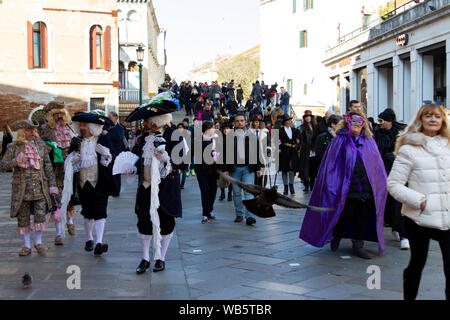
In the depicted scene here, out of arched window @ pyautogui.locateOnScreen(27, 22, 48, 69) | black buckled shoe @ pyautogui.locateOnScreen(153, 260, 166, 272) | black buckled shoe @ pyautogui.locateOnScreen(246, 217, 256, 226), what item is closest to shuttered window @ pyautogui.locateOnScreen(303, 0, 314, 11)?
arched window @ pyautogui.locateOnScreen(27, 22, 48, 69)

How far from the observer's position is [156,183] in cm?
598

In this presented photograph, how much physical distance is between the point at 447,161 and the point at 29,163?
4930 mm

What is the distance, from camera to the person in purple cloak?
22.5ft

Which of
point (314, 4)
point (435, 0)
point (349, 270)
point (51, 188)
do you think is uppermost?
point (314, 4)

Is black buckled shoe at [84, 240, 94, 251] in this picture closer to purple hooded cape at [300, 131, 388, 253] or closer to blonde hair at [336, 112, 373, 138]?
purple hooded cape at [300, 131, 388, 253]

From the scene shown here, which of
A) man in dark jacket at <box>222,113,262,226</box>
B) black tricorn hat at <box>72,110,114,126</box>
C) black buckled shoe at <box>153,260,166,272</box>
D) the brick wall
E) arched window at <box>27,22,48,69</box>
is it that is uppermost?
arched window at <box>27,22,48,69</box>

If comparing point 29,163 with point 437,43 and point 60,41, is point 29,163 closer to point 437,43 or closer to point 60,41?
point 437,43

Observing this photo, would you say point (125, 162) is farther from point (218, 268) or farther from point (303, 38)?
point (303, 38)

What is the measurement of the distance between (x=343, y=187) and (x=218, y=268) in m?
1.87

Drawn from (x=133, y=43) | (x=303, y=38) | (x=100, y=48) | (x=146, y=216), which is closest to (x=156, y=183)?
(x=146, y=216)

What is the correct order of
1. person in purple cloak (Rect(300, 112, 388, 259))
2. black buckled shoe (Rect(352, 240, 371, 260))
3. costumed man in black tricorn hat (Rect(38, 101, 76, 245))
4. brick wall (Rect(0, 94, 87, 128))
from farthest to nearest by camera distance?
brick wall (Rect(0, 94, 87, 128))
costumed man in black tricorn hat (Rect(38, 101, 76, 245))
person in purple cloak (Rect(300, 112, 388, 259))
black buckled shoe (Rect(352, 240, 371, 260))

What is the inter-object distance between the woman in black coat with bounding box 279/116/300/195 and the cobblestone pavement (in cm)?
416
